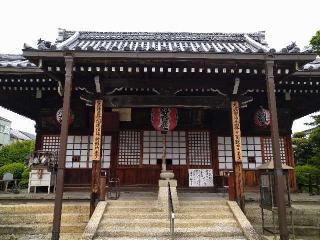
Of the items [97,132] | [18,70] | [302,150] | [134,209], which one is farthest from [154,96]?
[302,150]

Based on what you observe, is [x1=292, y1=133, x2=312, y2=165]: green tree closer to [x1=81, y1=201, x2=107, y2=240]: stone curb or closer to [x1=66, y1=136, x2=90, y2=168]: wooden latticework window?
[x1=66, y1=136, x2=90, y2=168]: wooden latticework window

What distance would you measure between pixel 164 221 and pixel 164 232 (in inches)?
22.4

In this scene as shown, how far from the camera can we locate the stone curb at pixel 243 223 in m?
7.16

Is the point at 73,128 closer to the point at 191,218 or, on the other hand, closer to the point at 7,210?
the point at 7,210

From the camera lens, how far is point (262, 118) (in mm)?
11781

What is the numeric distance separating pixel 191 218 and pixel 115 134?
18.6ft

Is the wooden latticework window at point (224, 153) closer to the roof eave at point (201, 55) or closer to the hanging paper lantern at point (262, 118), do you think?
the hanging paper lantern at point (262, 118)

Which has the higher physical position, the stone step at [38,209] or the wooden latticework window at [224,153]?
the wooden latticework window at [224,153]

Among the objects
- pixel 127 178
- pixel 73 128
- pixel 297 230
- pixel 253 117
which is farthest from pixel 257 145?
pixel 73 128

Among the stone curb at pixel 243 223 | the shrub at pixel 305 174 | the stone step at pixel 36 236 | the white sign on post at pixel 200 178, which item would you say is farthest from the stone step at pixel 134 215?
the shrub at pixel 305 174

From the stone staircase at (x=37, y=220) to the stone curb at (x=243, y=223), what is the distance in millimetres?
4415

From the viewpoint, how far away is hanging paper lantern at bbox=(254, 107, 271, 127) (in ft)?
38.2

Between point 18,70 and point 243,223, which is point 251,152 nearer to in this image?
point 243,223

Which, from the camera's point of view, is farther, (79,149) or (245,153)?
(245,153)
